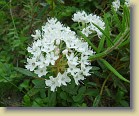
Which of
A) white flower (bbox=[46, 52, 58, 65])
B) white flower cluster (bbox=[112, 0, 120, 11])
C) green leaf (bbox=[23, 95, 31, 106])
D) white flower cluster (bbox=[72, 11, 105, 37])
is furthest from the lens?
white flower cluster (bbox=[112, 0, 120, 11])

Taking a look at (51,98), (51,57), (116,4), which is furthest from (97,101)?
(116,4)

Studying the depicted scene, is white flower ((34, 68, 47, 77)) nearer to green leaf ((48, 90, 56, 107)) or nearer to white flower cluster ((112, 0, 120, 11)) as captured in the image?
green leaf ((48, 90, 56, 107))

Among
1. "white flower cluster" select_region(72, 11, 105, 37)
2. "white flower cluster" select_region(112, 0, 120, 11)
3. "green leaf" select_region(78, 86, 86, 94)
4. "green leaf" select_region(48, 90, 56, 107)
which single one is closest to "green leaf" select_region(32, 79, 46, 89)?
"green leaf" select_region(48, 90, 56, 107)

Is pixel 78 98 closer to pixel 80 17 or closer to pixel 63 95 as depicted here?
pixel 63 95

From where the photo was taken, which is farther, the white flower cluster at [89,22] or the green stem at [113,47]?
the white flower cluster at [89,22]

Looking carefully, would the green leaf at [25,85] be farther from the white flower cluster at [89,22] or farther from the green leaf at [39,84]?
the white flower cluster at [89,22]

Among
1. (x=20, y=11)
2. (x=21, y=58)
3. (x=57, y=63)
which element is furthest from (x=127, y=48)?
(x=20, y=11)

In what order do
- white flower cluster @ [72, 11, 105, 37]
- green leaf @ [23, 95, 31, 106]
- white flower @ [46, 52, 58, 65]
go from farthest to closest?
1. white flower cluster @ [72, 11, 105, 37]
2. green leaf @ [23, 95, 31, 106]
3. white flower @ [46, 52, 58, 65]

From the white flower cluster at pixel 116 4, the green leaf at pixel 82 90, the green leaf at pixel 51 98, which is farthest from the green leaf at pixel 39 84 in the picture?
the white flower cluster at pixel 116 4
